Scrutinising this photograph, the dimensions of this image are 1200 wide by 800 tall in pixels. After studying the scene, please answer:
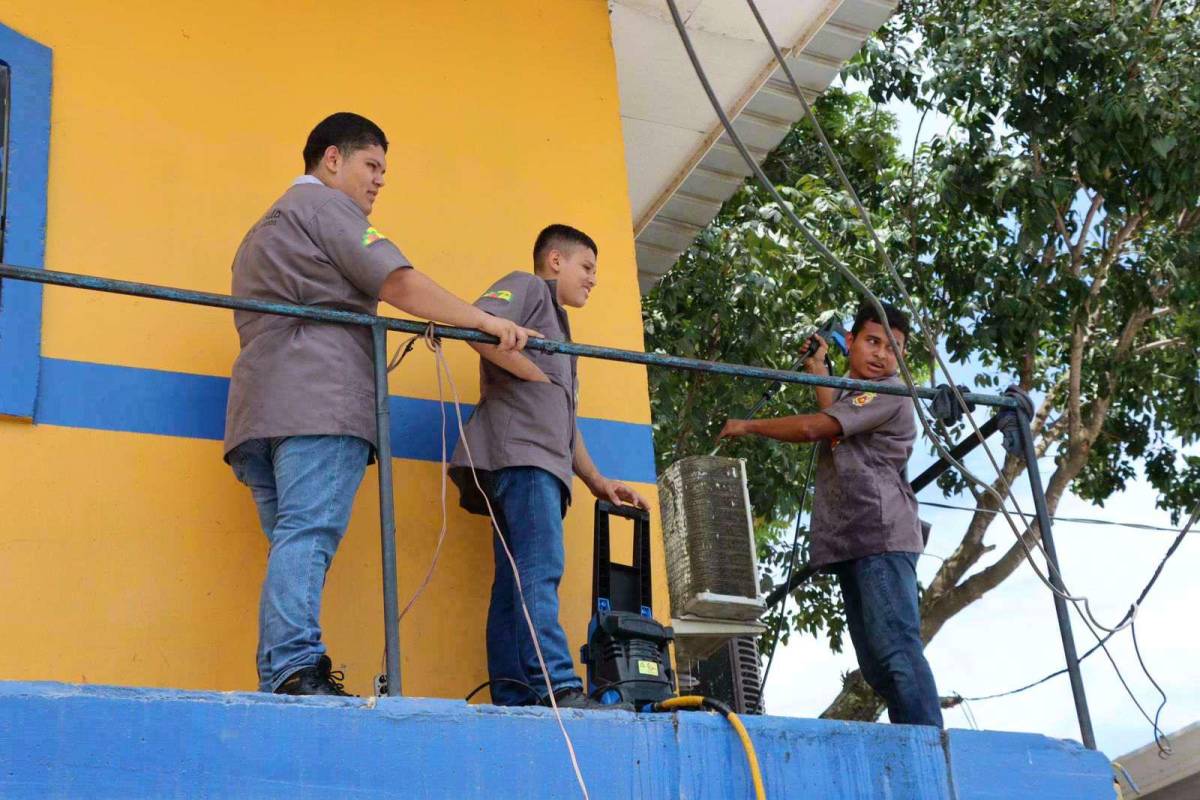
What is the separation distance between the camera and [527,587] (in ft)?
13.4

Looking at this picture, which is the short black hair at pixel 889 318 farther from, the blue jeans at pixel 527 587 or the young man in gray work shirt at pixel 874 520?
the blue jeans at pixel 527 587

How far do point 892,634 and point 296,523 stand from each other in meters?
1.96

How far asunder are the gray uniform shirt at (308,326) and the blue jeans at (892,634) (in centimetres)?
176

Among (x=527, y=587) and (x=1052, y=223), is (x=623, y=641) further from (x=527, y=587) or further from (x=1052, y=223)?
(x=1052, y=223)

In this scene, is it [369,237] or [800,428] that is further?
[800,428]

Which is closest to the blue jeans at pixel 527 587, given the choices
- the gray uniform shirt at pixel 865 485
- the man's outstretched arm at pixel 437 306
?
the man's outstretched arm at pixel 437 306

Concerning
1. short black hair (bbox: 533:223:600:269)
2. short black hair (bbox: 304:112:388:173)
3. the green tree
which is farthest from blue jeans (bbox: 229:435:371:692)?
the green tree

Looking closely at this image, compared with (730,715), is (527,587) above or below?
→ above

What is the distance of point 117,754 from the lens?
3.01m

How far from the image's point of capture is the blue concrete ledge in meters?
2.99

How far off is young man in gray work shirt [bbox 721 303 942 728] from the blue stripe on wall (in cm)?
109

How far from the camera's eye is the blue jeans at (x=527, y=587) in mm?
4023

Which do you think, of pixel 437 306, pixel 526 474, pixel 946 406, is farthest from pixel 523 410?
pixel 946 406

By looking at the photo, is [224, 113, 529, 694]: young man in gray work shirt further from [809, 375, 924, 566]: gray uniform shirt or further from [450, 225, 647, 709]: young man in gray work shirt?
[809, 375, 924, 566]: gray uniform shirt
